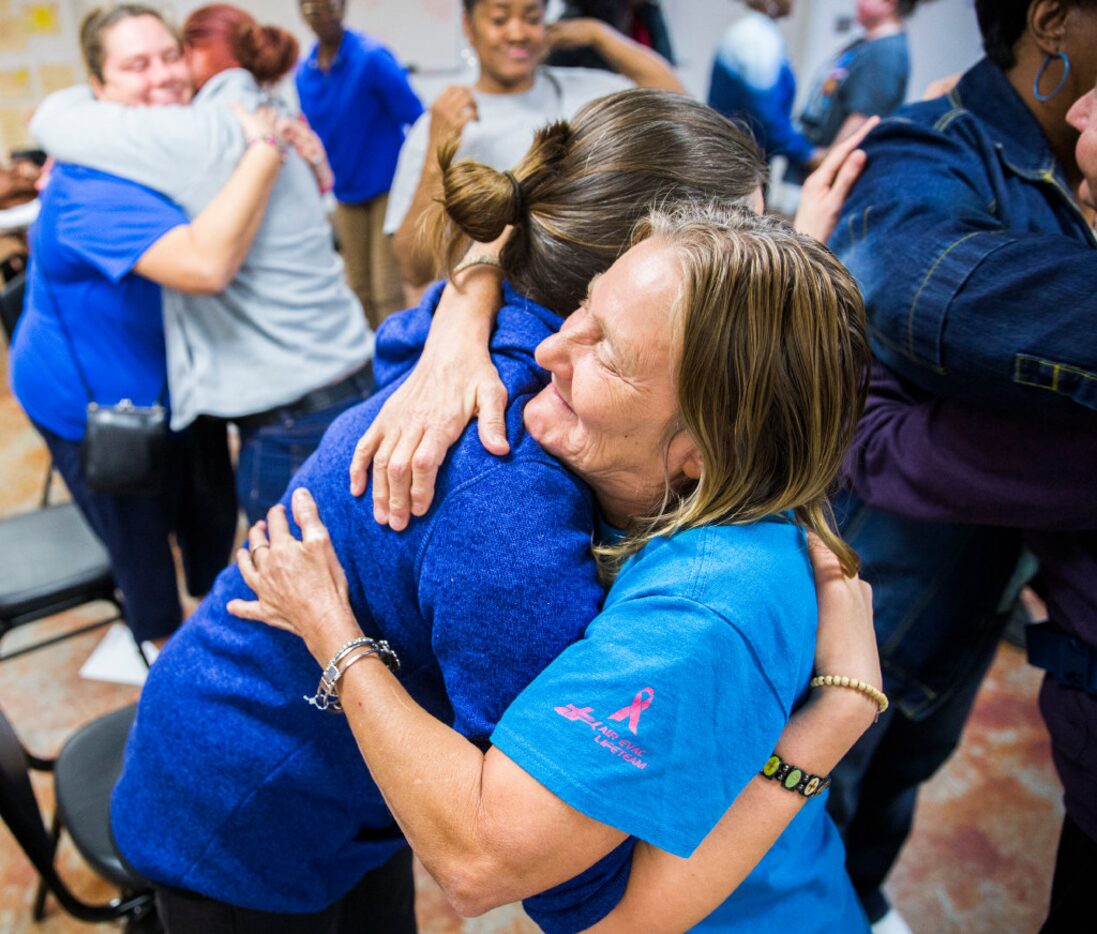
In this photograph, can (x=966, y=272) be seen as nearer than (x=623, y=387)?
No

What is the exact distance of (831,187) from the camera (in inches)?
48.4

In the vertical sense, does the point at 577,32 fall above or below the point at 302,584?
above

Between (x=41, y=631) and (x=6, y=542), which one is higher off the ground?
(x=6, y=542)

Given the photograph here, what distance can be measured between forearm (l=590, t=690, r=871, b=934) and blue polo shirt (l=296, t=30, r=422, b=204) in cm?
289

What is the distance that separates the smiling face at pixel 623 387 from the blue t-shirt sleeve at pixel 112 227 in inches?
47.7

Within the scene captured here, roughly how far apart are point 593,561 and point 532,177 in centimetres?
45

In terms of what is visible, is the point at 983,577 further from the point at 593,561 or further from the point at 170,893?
the point at 170,893

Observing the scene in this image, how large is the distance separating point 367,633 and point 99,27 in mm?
1648

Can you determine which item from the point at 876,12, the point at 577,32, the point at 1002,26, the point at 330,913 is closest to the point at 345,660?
the point at 330,913

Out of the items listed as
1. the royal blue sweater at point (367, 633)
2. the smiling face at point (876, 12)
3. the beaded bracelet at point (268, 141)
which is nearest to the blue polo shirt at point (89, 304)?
the beaded bracelet at point (268, 141)

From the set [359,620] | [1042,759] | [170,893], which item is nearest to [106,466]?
[170,893]

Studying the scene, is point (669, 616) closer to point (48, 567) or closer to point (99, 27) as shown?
point (48, 567)

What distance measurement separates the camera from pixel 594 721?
2.19ft

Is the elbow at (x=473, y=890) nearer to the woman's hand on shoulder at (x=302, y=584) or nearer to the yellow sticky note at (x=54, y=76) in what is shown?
the woman's hand on shoulder at (x=302, y=584)
